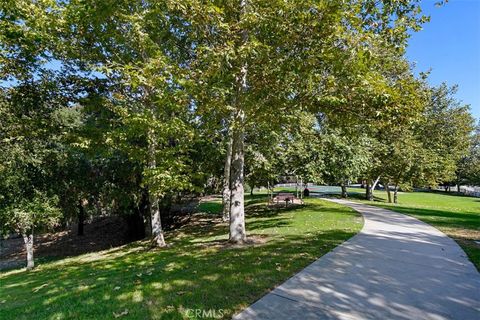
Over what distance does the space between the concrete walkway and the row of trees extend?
306cm

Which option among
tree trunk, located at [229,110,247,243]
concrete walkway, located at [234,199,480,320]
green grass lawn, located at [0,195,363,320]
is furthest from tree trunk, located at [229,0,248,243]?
concrete walkway, located at [234,199,480,320]

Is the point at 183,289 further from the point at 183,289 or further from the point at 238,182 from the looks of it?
the point at 238,182

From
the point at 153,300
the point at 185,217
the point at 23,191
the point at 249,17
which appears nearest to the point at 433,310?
the point at 153,300

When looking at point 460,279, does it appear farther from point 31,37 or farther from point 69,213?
point 69,213

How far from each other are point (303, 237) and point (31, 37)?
8882 mm

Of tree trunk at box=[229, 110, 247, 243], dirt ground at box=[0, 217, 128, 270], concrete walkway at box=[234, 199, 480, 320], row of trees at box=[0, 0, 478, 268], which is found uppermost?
row of trees at box=[0, 0, 478, 268]

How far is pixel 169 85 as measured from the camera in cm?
790

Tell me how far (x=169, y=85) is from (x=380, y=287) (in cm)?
633

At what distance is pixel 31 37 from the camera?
25.7ft

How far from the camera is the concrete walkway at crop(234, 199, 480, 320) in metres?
3.96

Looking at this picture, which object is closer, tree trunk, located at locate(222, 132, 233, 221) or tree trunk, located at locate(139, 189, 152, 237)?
tree trunk, located at locate(222, 132, 233, 221)

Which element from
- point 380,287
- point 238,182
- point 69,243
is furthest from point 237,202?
point 69,243

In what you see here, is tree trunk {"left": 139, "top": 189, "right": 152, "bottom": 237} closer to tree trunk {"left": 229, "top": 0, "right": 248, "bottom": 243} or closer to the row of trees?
the row of trees

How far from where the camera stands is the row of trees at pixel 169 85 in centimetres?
685
